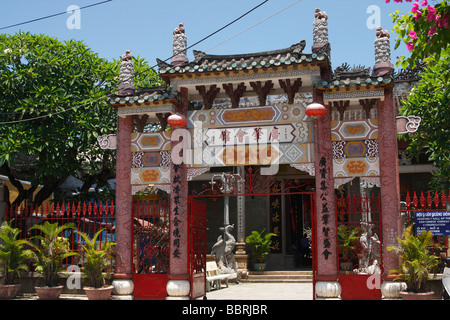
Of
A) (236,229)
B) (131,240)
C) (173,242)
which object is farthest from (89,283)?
(236,229)

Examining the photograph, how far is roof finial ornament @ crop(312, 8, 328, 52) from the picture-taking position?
10297mm

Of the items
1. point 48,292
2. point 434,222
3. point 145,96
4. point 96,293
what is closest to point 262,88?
point 145,96

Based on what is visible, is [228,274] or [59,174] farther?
[228,274]

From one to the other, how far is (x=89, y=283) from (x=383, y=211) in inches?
238

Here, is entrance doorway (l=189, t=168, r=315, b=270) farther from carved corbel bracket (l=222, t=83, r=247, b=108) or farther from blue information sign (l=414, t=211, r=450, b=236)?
blue information sign (l=414, t=211, r=450, b=236)

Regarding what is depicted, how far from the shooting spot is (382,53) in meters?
10.0

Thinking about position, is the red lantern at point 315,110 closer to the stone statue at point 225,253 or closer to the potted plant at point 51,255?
the potted plant at point 51,255

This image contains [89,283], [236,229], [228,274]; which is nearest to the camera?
[89,283]

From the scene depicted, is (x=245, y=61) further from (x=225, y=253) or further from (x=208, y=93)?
(x=225, y=253)

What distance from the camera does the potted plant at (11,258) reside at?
11016mm

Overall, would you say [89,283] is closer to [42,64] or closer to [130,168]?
[130,168]

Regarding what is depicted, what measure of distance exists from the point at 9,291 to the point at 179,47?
6.56 metres

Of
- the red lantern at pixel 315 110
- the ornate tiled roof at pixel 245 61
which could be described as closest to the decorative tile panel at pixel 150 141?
the ornate tiled roof at pixel 245 61

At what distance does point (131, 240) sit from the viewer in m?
10.7
